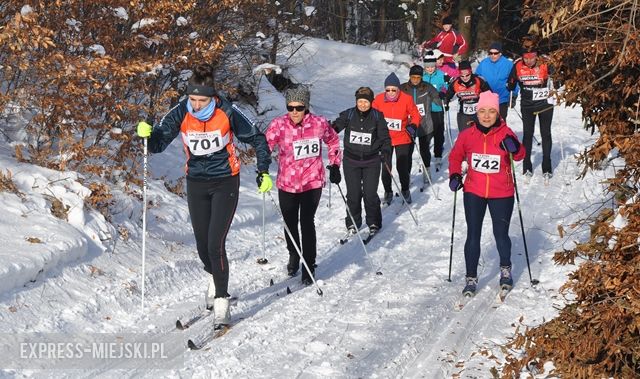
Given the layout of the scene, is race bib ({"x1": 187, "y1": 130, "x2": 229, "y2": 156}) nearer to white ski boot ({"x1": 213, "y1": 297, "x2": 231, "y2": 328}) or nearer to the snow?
white ski boot ({"x1": 213, "y1": 297, "x2": 231, "y2": 328})

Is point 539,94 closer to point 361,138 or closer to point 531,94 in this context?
point 531,94

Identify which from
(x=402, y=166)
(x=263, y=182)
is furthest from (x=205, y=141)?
(x=402, y=166)

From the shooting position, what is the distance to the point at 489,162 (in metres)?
7.61

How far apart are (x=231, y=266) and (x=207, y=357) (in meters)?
3.01

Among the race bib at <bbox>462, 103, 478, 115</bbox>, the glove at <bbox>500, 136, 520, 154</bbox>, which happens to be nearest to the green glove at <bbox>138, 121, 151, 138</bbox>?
the glove at <bbox>500, 136, 520, 154</bbox>

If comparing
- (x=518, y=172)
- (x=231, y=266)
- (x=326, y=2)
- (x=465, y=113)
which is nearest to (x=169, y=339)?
(x=231, y=266)

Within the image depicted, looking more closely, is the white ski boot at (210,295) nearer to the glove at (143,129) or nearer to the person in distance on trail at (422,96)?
the glove at (143,129)

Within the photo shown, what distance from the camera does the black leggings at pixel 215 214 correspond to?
6.72 m

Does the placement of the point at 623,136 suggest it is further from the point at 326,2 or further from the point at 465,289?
the point at 326,2

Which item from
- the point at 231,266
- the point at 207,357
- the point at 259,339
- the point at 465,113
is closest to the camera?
the point at 207,357

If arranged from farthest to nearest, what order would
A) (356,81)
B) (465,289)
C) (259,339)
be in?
(356,81), (465,289), (259,339)

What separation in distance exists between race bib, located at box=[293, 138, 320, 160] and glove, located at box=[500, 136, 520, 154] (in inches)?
76.7

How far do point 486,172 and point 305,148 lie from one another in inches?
74.3

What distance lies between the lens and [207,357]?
19.7ft
